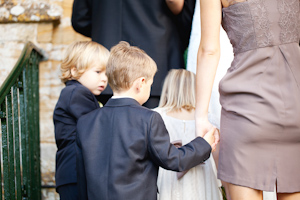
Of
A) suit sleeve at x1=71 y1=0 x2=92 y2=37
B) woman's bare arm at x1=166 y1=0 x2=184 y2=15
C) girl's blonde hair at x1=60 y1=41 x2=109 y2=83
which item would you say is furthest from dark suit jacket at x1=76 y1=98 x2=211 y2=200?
suit sleeve at x1=71 y1=0 x2=92 y2=37

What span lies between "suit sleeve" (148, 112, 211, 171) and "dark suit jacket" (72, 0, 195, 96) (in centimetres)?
104

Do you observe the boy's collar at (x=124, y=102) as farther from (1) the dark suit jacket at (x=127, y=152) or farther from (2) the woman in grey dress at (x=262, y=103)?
(2) the woman in grey dress at (x=262, y=103)

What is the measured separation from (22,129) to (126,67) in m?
1.56

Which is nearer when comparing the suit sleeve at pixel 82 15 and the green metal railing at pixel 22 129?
the green metal railing at pixel 22 129

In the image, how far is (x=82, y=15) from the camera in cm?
342

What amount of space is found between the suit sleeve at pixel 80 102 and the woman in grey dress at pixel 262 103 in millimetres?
1145

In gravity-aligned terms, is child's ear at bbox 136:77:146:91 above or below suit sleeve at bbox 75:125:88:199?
above

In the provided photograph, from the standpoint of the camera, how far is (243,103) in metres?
1.80

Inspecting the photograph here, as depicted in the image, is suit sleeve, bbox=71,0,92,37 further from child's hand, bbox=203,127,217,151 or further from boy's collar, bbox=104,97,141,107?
child's hand, bbox=203,127,217,151

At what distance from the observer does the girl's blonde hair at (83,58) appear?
3025 millimetres

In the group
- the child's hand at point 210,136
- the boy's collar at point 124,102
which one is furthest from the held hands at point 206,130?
the boy's collar at point 124,102

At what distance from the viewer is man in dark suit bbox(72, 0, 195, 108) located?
3.08 m

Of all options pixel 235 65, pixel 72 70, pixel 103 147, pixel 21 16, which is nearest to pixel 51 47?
pixel 21 16

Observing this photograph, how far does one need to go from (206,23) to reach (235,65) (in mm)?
270
